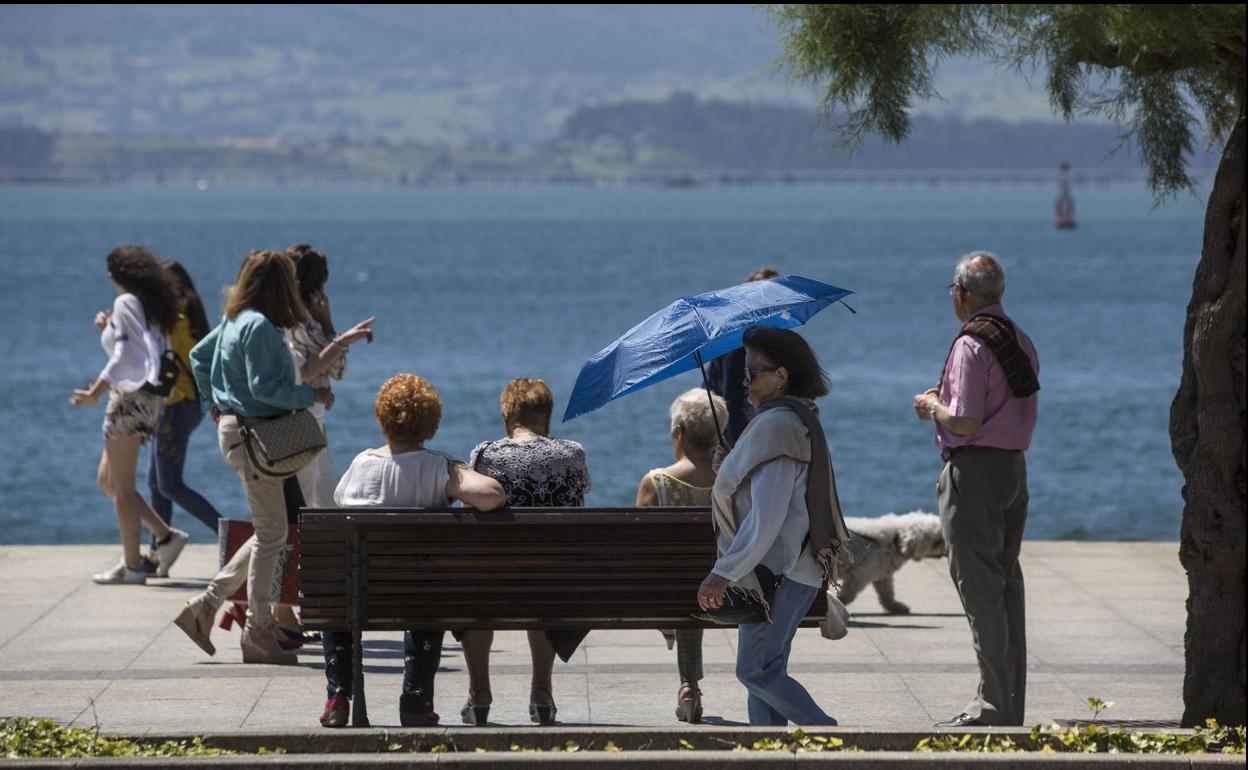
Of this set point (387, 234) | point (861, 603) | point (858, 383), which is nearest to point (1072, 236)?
point (387, 234)

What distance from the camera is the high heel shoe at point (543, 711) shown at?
6.91 meters

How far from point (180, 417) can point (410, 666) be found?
13.4 ft

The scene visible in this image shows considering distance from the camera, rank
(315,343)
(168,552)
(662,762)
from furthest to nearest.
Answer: (168,552) < (315,343) < (662,762)

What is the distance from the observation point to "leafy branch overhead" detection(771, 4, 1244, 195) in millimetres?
6023

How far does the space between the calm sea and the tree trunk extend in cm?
145

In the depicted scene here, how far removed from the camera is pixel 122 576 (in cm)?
1018

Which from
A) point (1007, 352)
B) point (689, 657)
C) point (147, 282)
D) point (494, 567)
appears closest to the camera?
point (494, 567)

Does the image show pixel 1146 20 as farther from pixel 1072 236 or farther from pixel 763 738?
pixel 1072 236

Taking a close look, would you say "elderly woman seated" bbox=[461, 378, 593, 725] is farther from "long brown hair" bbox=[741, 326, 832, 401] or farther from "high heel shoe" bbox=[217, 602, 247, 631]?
"high heel shoe" bbox=[217, 602, 247, 631]

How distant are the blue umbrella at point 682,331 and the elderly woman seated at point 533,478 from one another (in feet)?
0.51

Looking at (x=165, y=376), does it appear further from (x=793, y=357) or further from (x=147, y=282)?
(x=793, y=357)

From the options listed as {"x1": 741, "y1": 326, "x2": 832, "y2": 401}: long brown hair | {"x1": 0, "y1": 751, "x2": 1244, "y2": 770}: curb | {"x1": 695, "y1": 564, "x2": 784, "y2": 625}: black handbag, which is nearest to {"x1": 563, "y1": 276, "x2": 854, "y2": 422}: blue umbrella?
{"x1": 741, "y1": 326, "x2": 832, "y2": 401}: long brown hair

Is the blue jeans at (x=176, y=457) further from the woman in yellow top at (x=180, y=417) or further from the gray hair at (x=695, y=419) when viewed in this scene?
the gray hair at (x=695, y=419)

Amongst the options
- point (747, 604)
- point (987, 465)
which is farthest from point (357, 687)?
point (987, 465)
